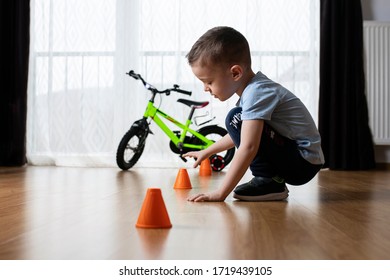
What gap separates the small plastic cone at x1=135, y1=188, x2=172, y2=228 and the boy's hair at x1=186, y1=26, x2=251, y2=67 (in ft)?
2.13

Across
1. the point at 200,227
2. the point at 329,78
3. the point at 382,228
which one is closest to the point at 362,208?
the point at 382,228

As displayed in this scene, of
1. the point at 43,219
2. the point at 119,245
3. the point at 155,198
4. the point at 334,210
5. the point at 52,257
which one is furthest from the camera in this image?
the point at 334,210

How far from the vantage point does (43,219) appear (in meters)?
1.39

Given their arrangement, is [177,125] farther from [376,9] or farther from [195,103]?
[376,9]

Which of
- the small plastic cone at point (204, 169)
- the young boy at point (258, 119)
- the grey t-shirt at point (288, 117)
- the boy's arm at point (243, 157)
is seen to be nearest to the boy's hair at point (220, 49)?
the young boy at point (258, 119)

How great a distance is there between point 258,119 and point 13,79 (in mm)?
2927

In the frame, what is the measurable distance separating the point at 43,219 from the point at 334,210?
0.81 meters

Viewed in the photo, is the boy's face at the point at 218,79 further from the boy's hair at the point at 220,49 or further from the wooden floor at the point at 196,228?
the wooden floor at the point at 196,228

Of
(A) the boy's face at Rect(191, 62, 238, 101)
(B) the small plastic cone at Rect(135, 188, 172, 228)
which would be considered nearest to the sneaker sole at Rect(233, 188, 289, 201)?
(A) the boy's face at Rect(191, 62, 238, 101)

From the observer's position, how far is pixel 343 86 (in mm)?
3969

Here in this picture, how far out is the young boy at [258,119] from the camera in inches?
68.1

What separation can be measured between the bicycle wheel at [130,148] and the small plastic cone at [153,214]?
2357 millimetres

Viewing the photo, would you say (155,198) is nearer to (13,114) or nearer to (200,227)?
(200,227)

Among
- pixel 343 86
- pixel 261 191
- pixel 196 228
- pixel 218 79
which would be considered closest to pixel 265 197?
pixel 261 191
